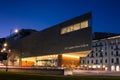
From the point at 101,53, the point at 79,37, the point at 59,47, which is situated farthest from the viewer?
the point at 101,53

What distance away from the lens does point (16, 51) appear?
14025 centimetres

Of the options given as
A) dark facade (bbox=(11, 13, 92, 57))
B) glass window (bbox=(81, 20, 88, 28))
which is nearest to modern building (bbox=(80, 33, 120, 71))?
dark facade (bbox=(11, 13, 92, 57))

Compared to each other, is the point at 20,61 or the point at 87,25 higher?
the point at 87,25

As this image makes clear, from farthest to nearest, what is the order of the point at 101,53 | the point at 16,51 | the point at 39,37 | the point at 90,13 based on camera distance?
the point at 16,51 → the point at 101,53 → the point at 39,37 → the point at 90,13

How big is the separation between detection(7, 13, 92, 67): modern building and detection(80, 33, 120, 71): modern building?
27.3 meters

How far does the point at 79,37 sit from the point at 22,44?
60.1 meters

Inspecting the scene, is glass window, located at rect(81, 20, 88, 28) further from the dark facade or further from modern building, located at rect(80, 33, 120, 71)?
modern building, located at rect(80, 33, 120, 71)

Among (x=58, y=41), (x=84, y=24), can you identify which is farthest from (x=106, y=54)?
(x=84, y=24)

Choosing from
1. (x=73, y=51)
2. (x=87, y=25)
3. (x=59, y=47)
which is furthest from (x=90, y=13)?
(x=59, y=47)

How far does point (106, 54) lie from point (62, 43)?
4333cm

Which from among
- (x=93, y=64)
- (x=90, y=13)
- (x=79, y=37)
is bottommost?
(x=93, y=64)

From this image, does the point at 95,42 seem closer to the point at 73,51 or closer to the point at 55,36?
the point at 55,36

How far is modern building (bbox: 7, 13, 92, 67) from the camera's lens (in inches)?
2926

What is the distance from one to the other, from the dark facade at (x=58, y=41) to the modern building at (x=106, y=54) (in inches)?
1122
